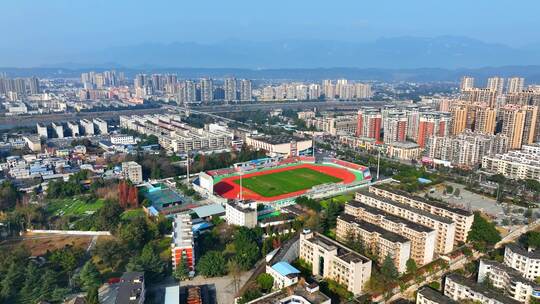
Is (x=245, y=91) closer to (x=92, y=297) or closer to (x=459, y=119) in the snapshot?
(x=459, y=119)

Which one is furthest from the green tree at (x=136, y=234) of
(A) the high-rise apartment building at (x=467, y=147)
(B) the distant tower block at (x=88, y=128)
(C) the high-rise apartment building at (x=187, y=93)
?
(C) the high-rise apartment building at (x=187, y=93)

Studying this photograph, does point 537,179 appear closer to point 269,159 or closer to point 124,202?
point 269,159

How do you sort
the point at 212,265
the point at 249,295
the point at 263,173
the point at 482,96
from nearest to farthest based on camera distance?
the point at 249,295
the point at 212,265
the point at 263,173
the point at 482,96

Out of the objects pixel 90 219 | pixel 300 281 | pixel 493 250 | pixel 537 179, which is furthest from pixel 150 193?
pixel 537 179

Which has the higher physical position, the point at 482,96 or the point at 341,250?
the point at 482,96

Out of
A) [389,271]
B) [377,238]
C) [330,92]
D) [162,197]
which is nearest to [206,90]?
[330,92]

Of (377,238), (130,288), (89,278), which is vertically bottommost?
(89,278)
